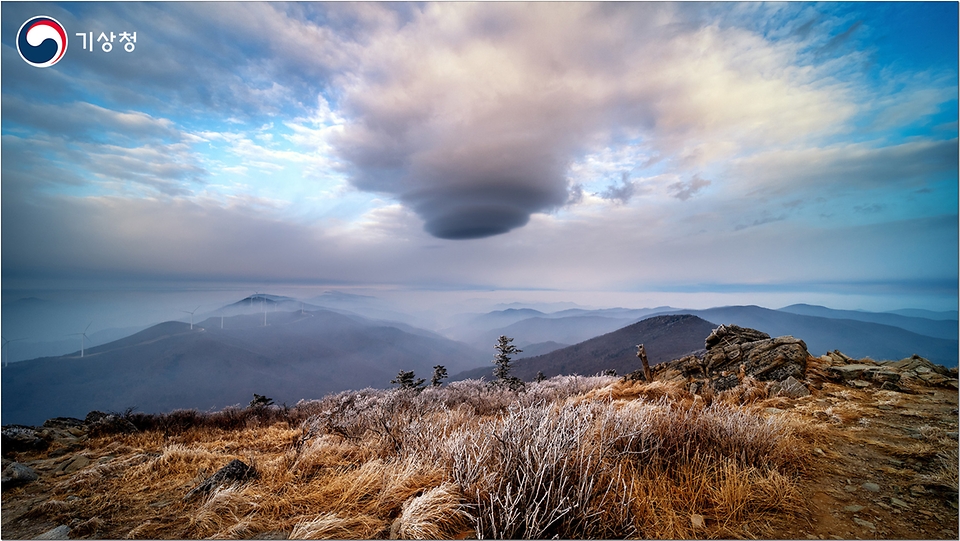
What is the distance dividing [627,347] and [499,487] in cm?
10430

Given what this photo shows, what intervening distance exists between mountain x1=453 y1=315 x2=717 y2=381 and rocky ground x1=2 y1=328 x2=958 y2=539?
72.1 metres

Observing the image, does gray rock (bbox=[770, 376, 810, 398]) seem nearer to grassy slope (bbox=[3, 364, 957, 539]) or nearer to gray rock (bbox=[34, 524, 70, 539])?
grassy slope (bbox=[3, 364, 957, 539])

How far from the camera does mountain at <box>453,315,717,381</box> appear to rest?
84.5 m

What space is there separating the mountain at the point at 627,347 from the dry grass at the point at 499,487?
78983 millimetres

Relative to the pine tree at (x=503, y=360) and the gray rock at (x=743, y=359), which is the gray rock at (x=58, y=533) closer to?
the gray rock at (x=743, y=359)

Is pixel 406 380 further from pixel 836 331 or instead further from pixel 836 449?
pixel 836 331

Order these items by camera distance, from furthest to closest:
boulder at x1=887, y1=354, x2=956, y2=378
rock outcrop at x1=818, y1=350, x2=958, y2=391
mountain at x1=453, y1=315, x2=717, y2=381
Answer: mountain at x1=453, y1=315, x2=717, y2=381, boulder at x1=887, y1=354, x2=956, y2=378, rock outcrop at x1=818, y1=350, x2=958, y2=391

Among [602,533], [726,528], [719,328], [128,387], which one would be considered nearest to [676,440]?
[726,528]

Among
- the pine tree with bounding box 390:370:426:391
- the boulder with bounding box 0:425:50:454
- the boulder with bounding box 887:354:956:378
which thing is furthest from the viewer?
the pine tree with bounding box 390:370:426:391

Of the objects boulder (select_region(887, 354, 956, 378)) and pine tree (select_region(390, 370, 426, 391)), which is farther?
pine tree (select_region(390, 370, 426, 391))

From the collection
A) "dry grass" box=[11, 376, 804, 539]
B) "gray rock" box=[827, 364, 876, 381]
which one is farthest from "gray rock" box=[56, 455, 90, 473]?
"gray rock" box=[827, 364, 876, 381]

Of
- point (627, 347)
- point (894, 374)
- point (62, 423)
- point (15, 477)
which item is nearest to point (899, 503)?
point (894, 374)

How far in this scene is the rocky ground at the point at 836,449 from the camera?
316cm

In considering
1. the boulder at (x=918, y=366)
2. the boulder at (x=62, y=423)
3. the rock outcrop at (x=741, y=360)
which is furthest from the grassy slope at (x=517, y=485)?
the boulder at (x=62, y=423)
